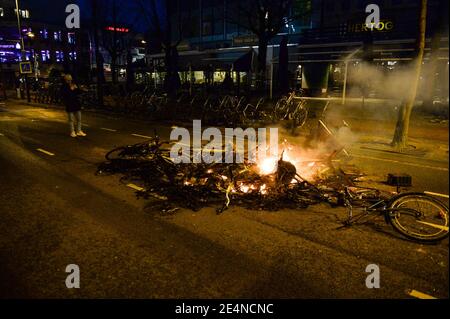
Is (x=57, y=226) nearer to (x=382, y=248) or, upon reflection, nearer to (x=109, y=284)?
(x=109, y=284)

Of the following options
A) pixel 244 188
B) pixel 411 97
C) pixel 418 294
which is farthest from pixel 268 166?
pixel 411 97

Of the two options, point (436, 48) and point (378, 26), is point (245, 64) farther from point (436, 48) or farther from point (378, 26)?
point (436, 48)

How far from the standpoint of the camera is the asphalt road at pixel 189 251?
3.60 metres

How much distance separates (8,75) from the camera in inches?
2532

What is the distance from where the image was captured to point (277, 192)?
6195 mm

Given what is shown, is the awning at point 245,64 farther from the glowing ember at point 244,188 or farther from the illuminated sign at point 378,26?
the glowing ember at point 244,188

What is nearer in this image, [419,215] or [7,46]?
[419,215]

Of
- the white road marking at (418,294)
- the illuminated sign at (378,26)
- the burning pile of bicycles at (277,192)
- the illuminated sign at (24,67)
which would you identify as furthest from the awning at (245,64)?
the white road marking at (418,294)

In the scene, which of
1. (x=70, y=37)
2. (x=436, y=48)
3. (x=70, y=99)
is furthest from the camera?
(x=70, y=37)

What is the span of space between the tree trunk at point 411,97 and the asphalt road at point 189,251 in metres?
3.56

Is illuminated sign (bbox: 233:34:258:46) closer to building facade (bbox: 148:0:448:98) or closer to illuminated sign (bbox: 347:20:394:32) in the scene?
building facade (bbox: 148:0:448:98)

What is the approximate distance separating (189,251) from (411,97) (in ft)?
28.1

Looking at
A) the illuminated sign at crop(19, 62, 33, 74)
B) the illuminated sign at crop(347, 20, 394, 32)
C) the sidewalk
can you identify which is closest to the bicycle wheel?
the sidewalk
